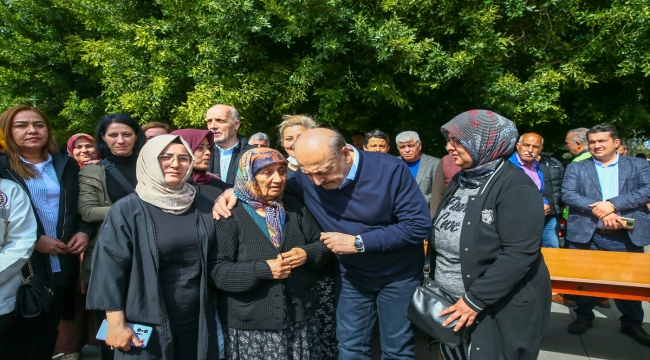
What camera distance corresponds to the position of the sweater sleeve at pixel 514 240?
2.03 m

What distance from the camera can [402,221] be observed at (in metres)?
2.49

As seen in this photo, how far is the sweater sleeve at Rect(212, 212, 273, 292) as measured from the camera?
7.39 ft

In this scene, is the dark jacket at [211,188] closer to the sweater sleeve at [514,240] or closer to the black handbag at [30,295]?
the black handbag at [30,295]

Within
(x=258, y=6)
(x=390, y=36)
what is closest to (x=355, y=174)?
(x=390, y=36)

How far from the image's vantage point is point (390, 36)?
543 centimetres

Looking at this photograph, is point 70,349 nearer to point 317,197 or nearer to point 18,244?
point 18,244

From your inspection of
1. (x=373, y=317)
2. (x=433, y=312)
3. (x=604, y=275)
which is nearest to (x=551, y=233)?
(x=604, y=275)

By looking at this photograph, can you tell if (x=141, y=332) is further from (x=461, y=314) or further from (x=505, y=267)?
(x=505, y=267)

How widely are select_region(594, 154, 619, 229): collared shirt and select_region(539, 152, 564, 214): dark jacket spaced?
111 centimetres

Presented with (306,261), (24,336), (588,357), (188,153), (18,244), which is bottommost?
(588,357)

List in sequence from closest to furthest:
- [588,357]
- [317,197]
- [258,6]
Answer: [317,197], [588,357], [258,6]

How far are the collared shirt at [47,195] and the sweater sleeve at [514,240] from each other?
8.84ft

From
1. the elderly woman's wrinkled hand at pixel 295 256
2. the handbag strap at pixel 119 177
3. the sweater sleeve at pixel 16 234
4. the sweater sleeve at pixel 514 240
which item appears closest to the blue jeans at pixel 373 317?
the elderly woman's wrinkled hand at pixel 295 256

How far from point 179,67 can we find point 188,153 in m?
4.72
